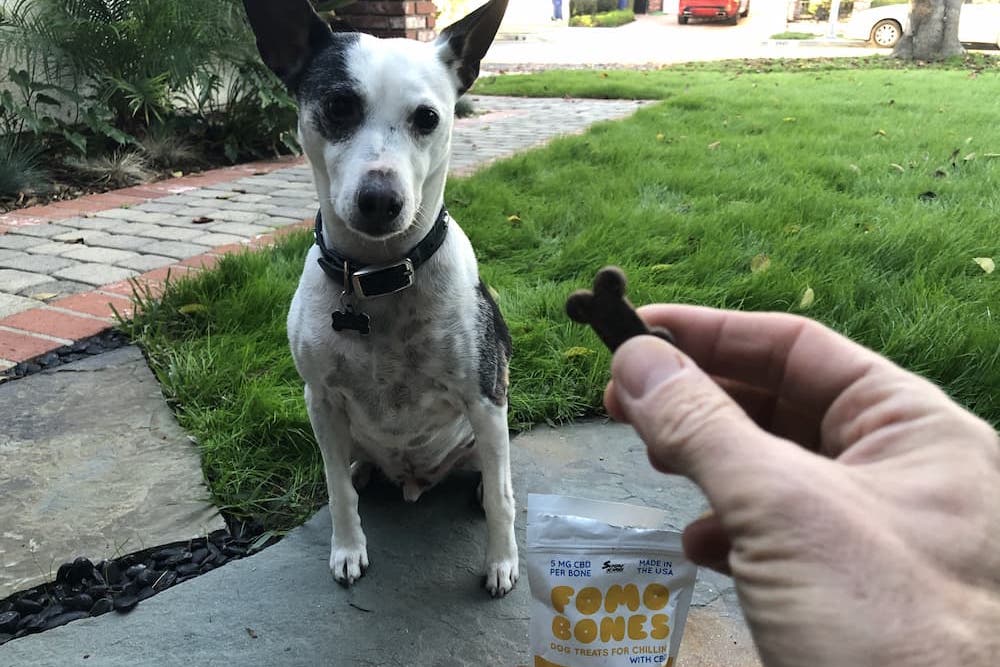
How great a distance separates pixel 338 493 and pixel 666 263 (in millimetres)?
2186

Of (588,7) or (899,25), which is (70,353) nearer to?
(899,25)

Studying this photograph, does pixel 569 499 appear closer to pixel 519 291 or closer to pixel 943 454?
pixel 943 454

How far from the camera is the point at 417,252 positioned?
72.1 inches

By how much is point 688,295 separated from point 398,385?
68.9 inches

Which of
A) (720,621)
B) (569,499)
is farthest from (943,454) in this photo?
(720,621)

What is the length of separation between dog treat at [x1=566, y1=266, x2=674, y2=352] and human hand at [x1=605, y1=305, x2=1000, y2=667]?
0.04 metres

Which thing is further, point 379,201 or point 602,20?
point 602,20

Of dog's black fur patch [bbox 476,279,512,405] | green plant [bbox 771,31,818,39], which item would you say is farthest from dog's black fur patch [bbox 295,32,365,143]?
green plant [bbox 771,31,818,39]

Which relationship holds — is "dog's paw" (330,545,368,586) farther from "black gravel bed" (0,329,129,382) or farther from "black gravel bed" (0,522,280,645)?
"black gravel bed" (0,329,129,382)

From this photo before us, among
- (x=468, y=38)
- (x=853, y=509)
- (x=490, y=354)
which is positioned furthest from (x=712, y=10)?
(x=853, y=509)

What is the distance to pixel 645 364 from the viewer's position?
0.95 m

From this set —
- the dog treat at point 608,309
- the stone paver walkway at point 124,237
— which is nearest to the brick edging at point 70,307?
the stone paver walkway at point 124,237

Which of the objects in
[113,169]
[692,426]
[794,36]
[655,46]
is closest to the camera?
[692,426]

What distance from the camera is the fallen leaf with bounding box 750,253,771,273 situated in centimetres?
331
